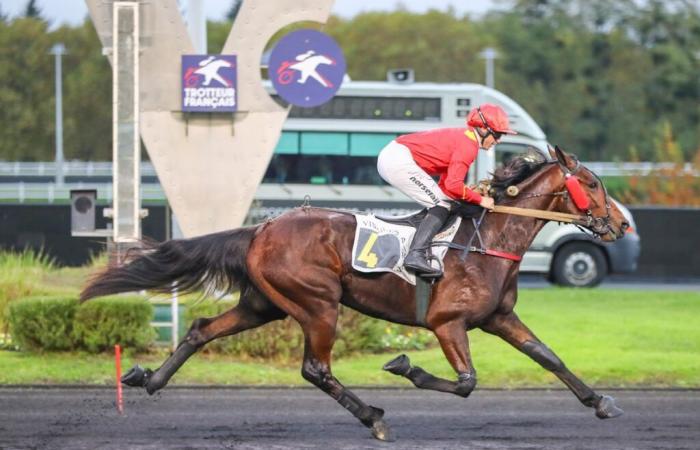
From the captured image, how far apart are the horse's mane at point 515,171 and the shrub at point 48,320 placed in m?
4.91

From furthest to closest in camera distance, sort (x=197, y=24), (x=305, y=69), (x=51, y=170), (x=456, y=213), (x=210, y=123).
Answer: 1. (x=51, y=170)
2. (x=197, y=24)
3. (x=210, y=123)
4. (x=305, y=69)
5. (x=456, y=213)

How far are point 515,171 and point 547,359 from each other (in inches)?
50.3

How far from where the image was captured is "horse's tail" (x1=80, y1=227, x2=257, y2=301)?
8734 millimetres

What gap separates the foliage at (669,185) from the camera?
25.4m

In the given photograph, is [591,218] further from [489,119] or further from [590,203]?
[489,119]

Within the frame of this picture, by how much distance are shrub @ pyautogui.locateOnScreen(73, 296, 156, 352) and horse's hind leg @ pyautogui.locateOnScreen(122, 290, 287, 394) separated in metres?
3.37

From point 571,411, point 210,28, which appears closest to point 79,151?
point 210,28

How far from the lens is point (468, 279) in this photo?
822 cm

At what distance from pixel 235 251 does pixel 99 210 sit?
473 inches

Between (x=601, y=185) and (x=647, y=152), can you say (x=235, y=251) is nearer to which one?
(x=601, y=185)

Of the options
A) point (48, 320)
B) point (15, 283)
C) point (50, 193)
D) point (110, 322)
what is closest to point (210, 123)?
point (110, 322)

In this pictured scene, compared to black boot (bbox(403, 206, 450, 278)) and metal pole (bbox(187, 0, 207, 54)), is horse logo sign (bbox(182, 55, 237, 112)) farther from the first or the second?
black boot (bbox(403, 206, 450, 278))

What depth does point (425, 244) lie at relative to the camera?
26.9 feet

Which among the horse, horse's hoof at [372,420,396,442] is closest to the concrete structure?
the horse
